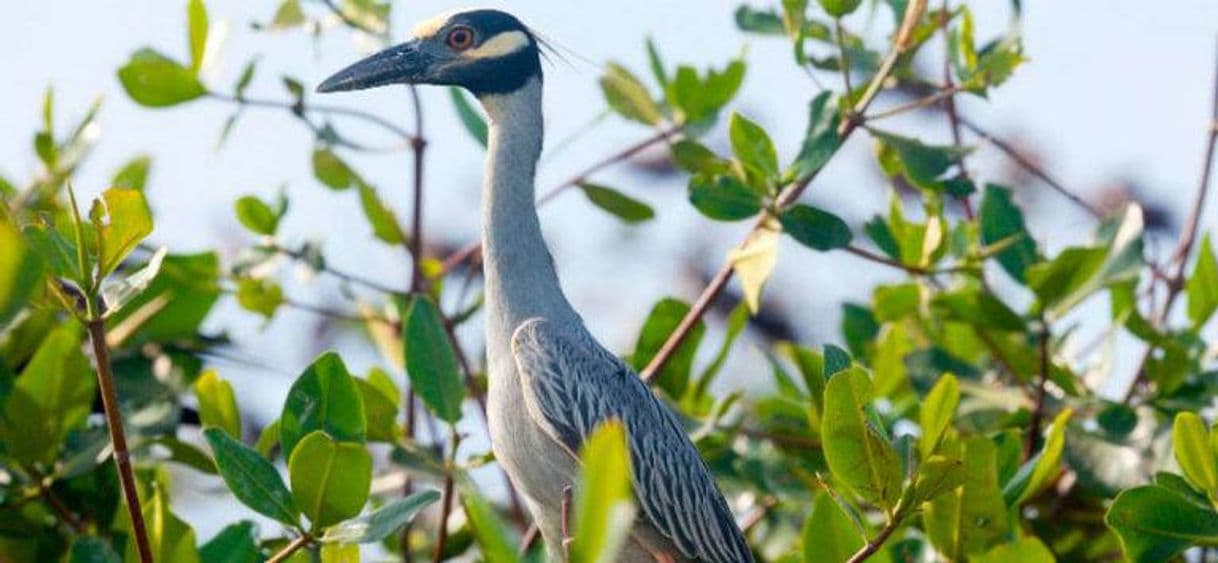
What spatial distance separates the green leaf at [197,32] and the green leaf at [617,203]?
2.84 ft

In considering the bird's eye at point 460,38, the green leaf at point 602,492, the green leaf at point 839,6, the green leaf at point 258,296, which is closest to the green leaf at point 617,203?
the bird's eye at point 460,38

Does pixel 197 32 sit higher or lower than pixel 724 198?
higher

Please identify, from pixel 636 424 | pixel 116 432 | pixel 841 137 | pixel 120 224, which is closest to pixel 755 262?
pixel 841 137

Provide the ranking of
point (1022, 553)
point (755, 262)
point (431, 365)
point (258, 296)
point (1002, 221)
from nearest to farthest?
point (1022, 553) → point (431, 365) → point (755, 262) → point (1002, 221) → point (258, 296)

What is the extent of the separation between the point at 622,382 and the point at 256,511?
134 cm

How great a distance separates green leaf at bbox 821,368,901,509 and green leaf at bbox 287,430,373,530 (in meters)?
0.68

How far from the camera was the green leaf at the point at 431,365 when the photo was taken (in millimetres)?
4020

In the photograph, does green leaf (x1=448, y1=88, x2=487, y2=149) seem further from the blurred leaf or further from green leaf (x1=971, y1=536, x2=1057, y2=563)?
green leaf (x1=971, y1=536, x2=1057, y2=563)

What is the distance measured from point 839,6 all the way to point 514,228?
80cm

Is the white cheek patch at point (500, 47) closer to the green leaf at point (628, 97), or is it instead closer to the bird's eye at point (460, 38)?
the bird's eye at point (460, 38)

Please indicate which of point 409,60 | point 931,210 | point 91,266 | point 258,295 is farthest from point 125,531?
point 931,210

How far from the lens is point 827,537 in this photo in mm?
3627

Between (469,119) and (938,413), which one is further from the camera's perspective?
(469,119)

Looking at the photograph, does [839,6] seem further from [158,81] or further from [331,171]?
[158,81]
